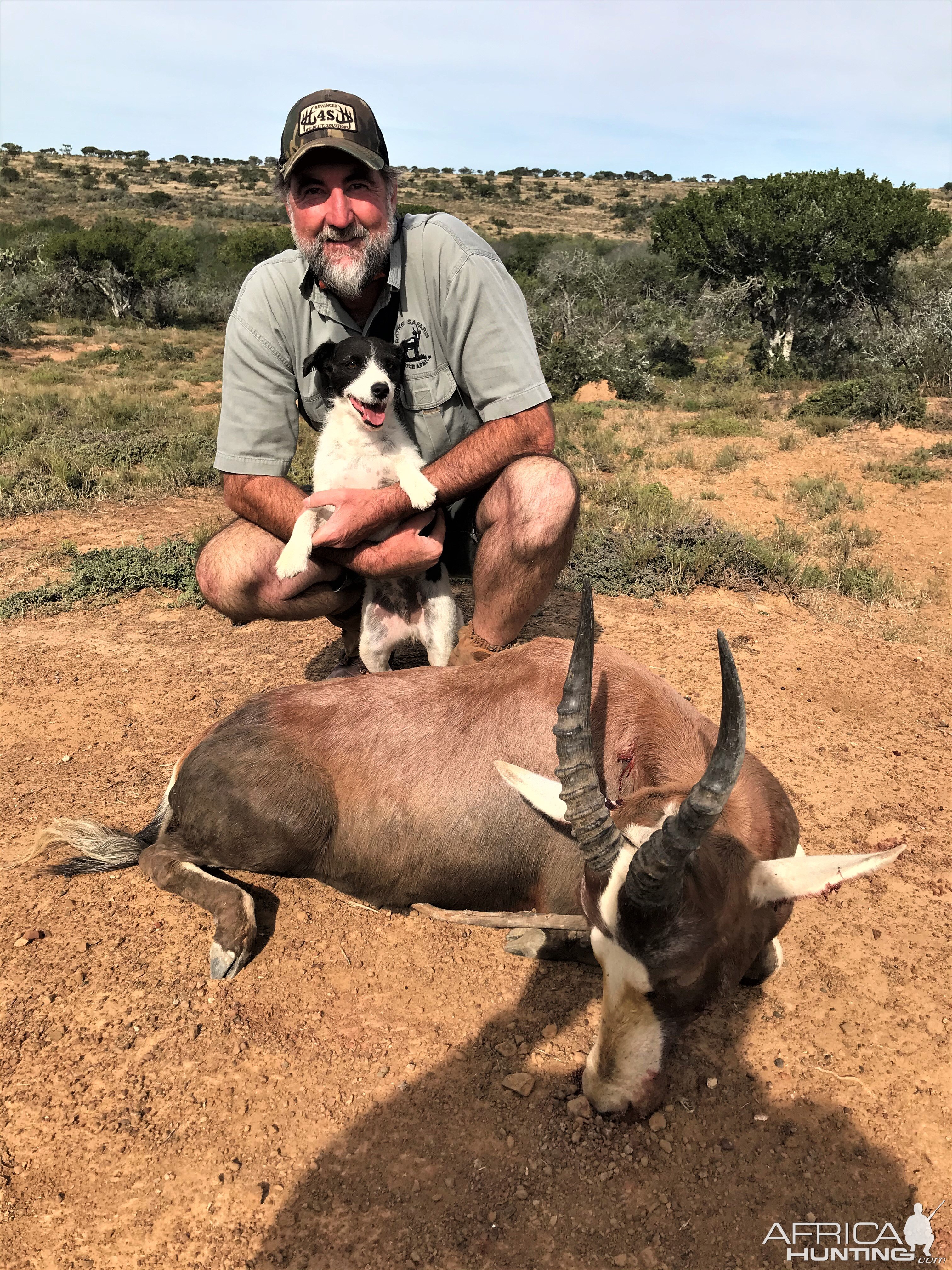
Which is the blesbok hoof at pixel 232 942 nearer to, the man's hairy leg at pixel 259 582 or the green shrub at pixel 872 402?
the man's hairy leg at pixel 259 582

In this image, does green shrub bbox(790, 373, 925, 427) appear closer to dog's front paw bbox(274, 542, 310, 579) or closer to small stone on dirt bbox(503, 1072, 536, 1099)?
dog's front paw bbox(274, 542, 310, 579)

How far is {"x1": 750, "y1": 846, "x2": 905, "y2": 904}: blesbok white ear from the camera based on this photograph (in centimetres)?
235

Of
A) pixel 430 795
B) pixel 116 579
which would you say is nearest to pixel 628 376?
pixel 116 579

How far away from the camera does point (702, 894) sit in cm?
227

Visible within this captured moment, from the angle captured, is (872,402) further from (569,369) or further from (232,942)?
(232,942)

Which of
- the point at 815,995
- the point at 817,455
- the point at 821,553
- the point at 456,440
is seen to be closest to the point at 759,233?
the point at 817,455

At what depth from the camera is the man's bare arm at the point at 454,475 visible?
438 centimetres

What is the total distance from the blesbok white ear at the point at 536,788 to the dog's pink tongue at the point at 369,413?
2.33 m

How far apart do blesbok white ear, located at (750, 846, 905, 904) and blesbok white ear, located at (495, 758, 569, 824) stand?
2.08 ft

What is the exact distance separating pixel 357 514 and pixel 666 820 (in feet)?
8.76

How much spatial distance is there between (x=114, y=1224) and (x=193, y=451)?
366 inches

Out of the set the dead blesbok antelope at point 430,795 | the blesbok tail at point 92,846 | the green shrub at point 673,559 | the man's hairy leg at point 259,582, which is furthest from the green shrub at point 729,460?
the blesbok tail at point 92,846

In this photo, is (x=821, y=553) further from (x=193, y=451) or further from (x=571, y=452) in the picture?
(x=193, y=451)

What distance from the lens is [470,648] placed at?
4.67 m
